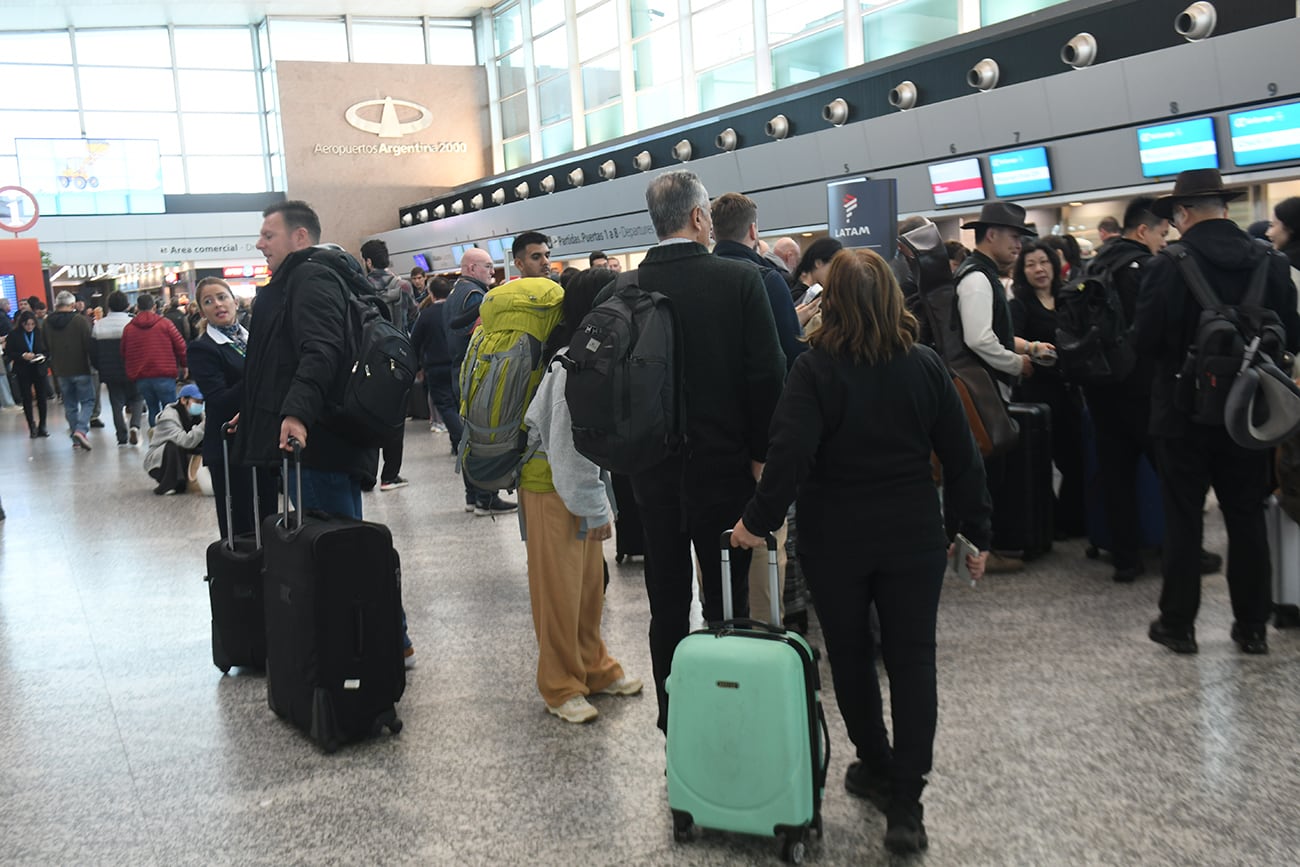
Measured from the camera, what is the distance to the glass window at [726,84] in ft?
56.5

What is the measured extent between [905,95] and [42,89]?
85.1ft

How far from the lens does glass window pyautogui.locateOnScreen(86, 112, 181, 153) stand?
97.3ft

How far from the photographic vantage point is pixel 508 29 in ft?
90.6

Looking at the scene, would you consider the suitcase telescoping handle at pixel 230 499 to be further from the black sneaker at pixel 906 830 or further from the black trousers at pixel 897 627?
the black sneaker at pixel 906 830

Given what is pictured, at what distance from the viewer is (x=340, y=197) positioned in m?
27.5

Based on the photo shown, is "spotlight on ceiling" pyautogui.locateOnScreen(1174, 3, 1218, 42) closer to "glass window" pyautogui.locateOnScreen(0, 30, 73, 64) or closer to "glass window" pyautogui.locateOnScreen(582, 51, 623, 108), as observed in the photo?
"glass window" pyautogui.locateOnScreen(582, 51, 623, 108)

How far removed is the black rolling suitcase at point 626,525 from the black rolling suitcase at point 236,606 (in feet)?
5.97

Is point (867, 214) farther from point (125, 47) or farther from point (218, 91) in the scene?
point (125, 47)

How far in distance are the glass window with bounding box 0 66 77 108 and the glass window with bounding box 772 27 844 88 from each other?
21689 millimetres

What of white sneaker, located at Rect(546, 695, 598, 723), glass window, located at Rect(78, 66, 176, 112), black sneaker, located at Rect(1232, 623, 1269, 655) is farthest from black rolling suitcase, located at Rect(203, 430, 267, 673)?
glass window, located at Rect(78, 66, 176, 112)

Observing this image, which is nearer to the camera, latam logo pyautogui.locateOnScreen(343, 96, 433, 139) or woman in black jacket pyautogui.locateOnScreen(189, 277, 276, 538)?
woman in black jacket pyautogui.locateOnScreen(189, 277, 276, 538)

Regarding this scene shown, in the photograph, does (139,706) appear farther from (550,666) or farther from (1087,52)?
(1087,52)

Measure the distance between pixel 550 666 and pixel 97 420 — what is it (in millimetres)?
14332

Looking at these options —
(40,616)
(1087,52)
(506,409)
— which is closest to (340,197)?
(1087,52)
